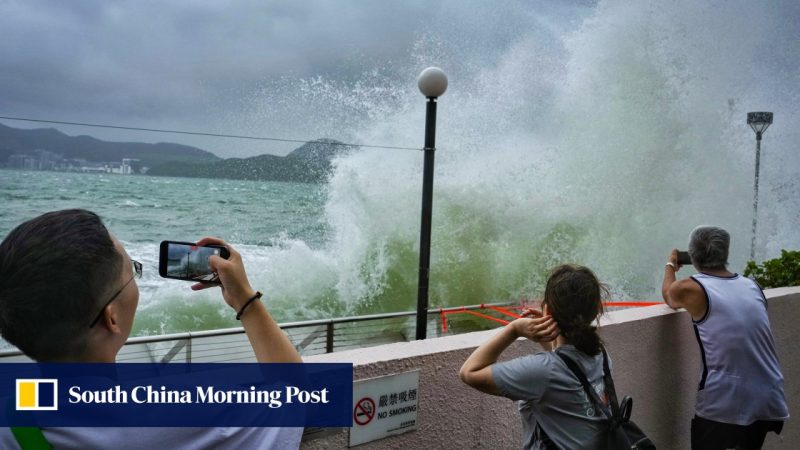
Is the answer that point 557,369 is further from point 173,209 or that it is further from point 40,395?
point 173,209

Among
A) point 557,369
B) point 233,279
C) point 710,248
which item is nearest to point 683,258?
point 710,248

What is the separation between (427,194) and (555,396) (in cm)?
213

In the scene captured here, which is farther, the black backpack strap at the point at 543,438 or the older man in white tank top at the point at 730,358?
the older man in white tank top at the point at 730,358

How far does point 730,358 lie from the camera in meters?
2.75

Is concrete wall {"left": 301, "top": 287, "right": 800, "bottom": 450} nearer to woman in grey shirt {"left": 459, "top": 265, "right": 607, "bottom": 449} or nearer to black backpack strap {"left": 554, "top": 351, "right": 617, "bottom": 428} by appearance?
woman in grey shirt {"left": 459, "top": 265, "right": 607, "bottom": 449}

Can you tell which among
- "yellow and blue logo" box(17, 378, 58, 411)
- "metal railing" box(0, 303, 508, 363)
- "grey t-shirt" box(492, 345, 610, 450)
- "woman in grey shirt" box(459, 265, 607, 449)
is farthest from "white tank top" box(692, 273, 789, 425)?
"yellow and blue logo" box(17, 378, 58, 411)

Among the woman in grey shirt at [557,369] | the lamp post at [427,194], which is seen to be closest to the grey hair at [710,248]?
the woman in grey shirt at [557,369]

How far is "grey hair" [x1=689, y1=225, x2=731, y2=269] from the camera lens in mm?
2889

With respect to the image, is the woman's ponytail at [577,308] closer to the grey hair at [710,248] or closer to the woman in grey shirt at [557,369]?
the woman in grey shirt at [557,369]

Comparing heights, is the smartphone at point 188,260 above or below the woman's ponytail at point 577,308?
above

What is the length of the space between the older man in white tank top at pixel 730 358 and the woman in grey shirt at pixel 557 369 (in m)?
1.26

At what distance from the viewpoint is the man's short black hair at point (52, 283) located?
0.90 meters

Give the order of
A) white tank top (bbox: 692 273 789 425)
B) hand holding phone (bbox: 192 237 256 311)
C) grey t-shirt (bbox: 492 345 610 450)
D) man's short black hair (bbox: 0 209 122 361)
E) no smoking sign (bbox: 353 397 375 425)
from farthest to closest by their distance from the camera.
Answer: white tank top (bbox: 692 273 789 425) < no smoking sign (bbox: 353 397 375 425) < grey t-shirt (bbox: 492 345 610 450) < hand holding phone (bbox: 192 237 256 311) < man's short black hair (bbox: 0 209 122 361)

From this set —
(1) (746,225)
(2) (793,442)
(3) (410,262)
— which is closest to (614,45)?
(1) (746,225)
